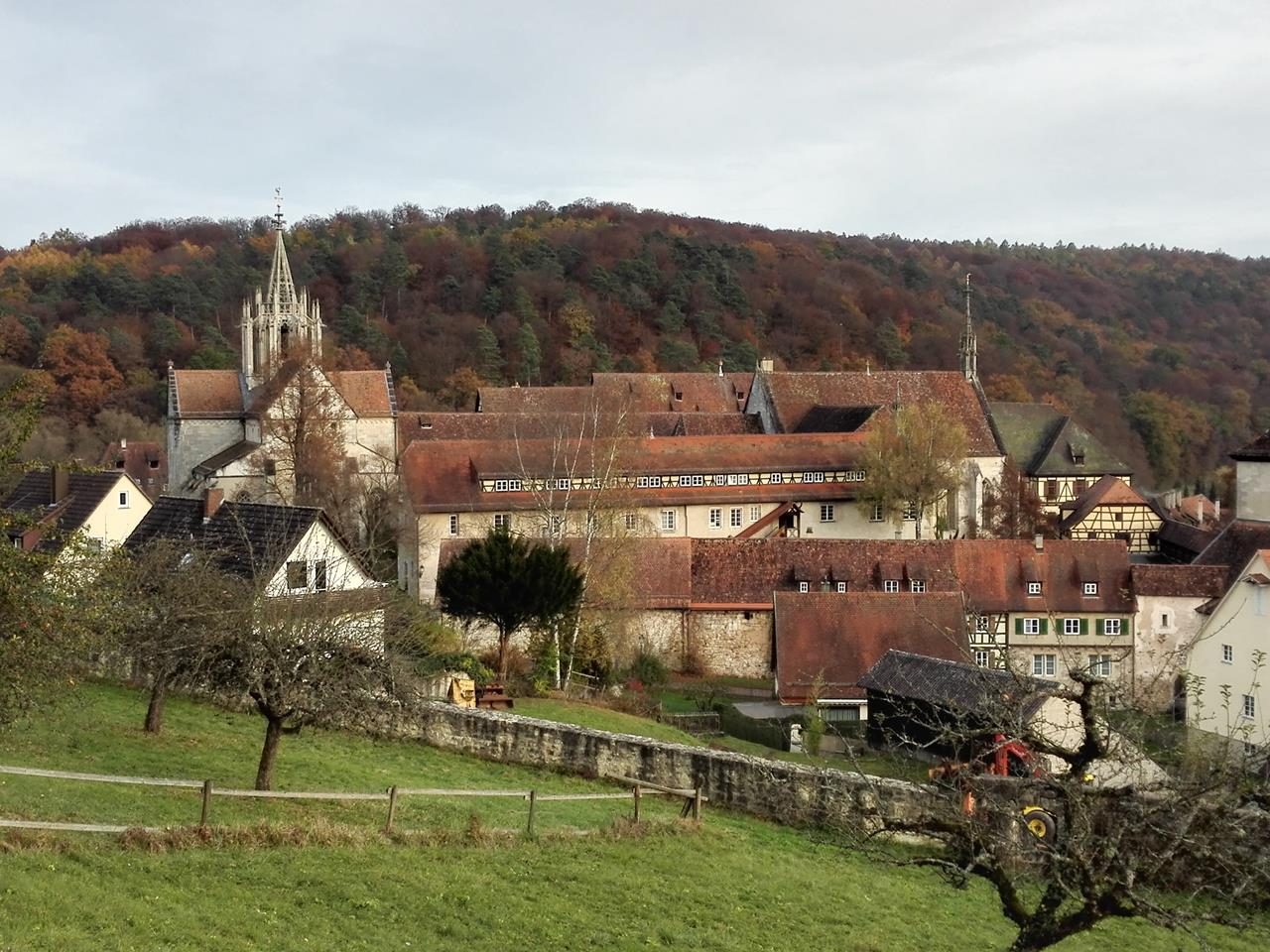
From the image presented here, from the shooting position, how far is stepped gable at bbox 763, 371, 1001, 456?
55.8 m

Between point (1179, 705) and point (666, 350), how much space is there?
5887 centimetres

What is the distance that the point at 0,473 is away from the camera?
45.3 ft

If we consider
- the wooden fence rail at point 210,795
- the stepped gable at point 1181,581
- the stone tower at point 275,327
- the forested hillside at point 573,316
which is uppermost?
the forested hillside at point 573,316

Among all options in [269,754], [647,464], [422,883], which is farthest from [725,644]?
[422,883]

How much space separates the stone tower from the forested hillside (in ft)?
56.5

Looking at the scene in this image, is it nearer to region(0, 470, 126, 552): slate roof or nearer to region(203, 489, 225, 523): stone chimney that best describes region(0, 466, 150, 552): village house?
region(0, 470, 126, 552): slate roof

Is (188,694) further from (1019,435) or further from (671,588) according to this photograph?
(1019,435)

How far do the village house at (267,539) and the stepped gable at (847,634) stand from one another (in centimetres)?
1185

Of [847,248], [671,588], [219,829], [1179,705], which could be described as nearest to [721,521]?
[671,588]

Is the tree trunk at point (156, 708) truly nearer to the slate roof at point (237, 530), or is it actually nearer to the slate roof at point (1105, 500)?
the slate roof at point (237, 530)

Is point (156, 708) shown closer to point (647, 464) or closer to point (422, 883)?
point (422, 883)

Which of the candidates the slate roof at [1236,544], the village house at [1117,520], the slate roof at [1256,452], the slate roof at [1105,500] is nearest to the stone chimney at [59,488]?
the slate roof at [1236,544]

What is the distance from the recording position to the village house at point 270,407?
1817 inches

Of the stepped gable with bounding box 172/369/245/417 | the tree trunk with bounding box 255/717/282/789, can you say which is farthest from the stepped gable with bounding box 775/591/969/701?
the stepped gable with bounding box 172/369/245/417
